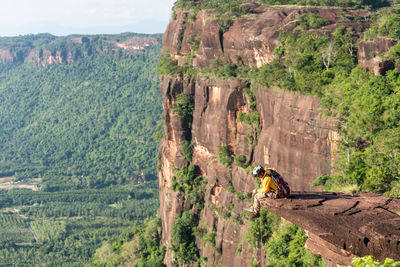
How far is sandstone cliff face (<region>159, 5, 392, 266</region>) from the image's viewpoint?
106ft

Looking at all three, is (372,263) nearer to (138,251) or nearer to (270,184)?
(270,184)

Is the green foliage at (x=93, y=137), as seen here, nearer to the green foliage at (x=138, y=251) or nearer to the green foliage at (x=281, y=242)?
the green foliage at (x=138, y=251)

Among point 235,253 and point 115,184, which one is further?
point 115,184

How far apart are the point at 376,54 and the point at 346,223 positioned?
785 inches

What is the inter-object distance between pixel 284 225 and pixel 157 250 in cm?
2800

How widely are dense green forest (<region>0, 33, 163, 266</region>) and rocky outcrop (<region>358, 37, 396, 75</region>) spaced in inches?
1984

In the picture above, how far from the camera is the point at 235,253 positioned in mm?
40469

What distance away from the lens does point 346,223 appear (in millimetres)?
12875

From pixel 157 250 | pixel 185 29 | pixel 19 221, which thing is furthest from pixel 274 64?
pixel 19 221

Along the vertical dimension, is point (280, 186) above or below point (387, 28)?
below

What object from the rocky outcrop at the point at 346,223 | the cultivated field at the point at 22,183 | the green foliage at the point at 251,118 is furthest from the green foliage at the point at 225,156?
the cultivated field at the point at 22,183

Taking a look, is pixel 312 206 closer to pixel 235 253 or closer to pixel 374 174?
pixel 374 174

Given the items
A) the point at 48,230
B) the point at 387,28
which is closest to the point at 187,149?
the point at 387,28

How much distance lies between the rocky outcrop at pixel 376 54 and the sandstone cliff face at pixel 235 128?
4584mm
